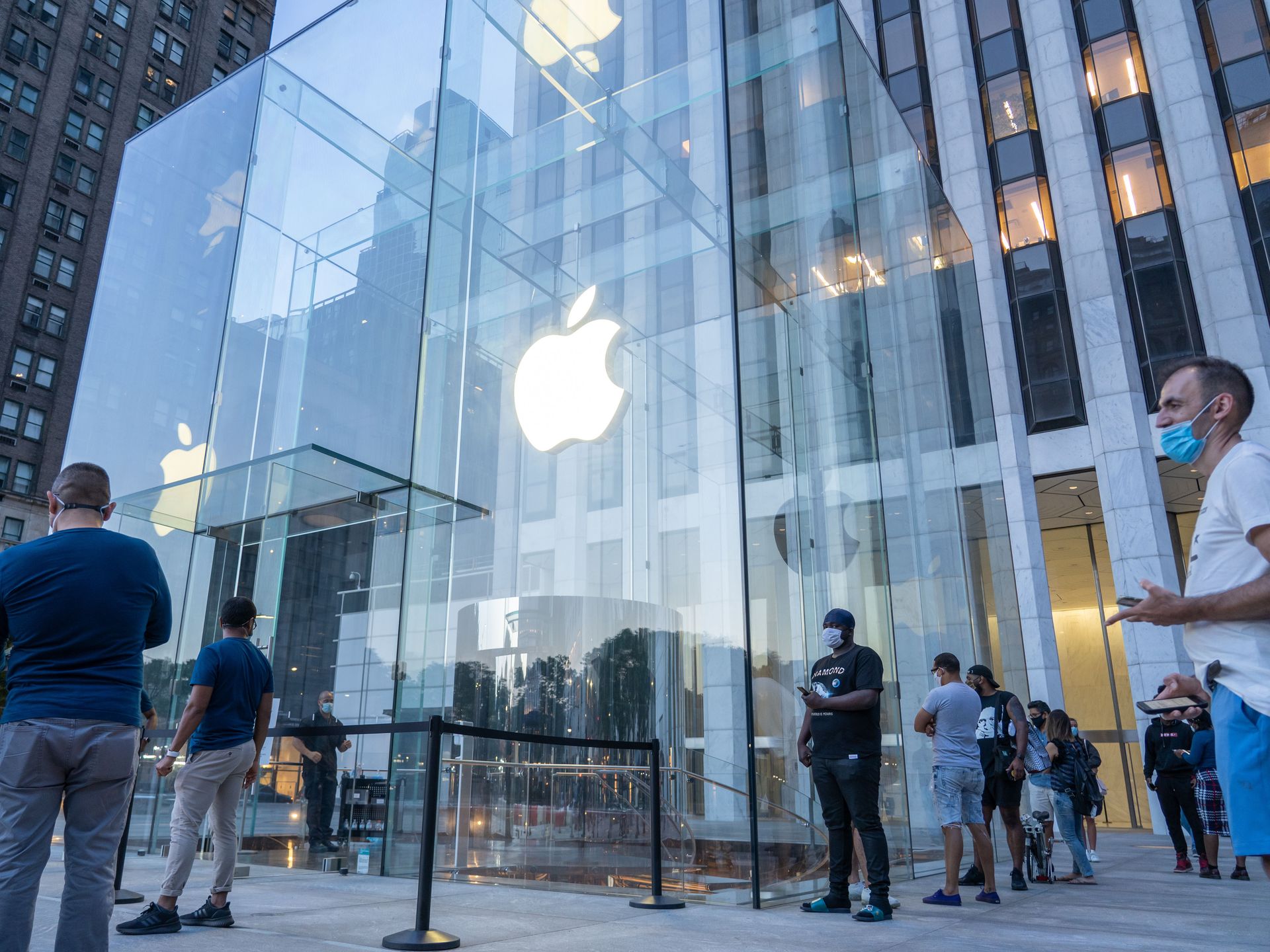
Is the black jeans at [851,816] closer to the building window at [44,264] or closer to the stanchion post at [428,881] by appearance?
the stanchion post at [428,881]

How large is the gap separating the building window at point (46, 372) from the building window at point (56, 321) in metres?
1.46

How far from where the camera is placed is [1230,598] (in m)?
2.22

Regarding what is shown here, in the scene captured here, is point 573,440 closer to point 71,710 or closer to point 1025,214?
point 71,710

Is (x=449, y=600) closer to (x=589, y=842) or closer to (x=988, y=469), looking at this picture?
(x=589, y=842)

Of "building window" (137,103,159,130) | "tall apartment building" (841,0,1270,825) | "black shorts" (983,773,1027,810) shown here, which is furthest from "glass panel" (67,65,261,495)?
"building window" (137,103,159,130)

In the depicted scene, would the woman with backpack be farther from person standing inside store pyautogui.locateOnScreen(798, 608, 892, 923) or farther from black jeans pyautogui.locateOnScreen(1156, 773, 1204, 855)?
person standing inside store pyautogui.locateOnScreen(798, 608, 892, 923)

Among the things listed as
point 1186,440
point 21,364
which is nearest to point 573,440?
point 1186,440

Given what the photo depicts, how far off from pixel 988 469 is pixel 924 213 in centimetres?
432

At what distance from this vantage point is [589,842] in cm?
640

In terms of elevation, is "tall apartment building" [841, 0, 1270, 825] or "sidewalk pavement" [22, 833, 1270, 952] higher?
"tall apartment building" [841, 0, 1270, 825]

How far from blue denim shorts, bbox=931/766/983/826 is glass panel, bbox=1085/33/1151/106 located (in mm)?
20305

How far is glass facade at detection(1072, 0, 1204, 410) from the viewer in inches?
748

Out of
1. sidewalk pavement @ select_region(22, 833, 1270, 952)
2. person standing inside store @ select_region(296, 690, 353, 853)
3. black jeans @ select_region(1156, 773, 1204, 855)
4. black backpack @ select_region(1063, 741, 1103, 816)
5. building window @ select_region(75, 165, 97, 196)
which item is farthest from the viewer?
building window @ select_region(75, 165, 97, 196)

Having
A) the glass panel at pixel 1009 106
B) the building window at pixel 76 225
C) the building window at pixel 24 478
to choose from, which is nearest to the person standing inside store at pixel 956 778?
the glass panel at pixel 1009 106
